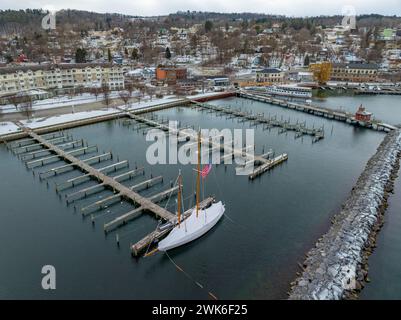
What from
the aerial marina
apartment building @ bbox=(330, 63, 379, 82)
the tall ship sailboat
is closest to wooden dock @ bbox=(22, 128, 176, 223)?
the aerial marina

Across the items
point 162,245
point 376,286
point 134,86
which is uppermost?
point 134,86

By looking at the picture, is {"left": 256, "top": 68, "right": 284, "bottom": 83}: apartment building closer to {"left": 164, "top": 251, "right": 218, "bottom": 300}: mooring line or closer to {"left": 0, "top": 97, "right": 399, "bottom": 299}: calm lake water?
{"left": 0, "top": 97, "right": 399, "bottom": 299}: calm lake water

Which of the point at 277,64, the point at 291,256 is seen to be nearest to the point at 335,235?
the point at 291,256

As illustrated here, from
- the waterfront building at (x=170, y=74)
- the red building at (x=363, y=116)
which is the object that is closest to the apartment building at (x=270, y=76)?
the waterfront building at (x=170, y=74)

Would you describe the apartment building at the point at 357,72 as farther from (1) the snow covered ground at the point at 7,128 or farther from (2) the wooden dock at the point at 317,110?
(1) the snow covered ground at the point at 7,128

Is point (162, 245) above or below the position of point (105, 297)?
above

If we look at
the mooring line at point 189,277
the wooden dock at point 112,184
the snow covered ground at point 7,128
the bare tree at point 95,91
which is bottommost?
the mooring line at point 189,277

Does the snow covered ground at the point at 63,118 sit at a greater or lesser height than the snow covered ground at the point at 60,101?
lesser

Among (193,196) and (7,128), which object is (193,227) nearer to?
(193,196)
